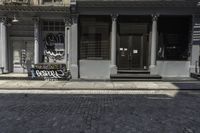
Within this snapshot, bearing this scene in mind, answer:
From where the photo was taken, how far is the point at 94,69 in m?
17.3

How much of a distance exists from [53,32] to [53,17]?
116 centimetres

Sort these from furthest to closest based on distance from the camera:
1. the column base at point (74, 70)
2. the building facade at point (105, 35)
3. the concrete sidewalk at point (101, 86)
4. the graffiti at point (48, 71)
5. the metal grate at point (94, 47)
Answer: the metal grate at point (94, 47) → the column base at point (74, 70) → the building facade at point (105, 35) → the graffiti at point (48, 71) → the concrete sidewalk at point (101, 86)

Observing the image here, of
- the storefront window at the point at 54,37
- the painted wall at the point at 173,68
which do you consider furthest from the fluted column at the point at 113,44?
the storefront window at the point at 54,37

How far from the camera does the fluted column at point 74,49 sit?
16.8 metres

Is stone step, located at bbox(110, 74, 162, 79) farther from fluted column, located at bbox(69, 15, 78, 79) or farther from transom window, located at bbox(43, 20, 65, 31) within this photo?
transom window, located at bbox(43, 20, 65, 31)

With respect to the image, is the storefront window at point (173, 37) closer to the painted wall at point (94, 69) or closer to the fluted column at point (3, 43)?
the painted wall at point (94, 69)

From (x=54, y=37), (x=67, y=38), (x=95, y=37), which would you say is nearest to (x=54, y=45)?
(x=54, y=37)

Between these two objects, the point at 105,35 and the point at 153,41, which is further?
the point at 105,35

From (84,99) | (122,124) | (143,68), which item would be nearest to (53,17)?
(143,68)

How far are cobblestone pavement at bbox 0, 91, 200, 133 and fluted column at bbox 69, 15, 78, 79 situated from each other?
5.85 meters

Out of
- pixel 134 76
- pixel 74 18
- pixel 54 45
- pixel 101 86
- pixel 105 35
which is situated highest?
pixel 74 18

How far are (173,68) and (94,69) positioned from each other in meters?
5.33

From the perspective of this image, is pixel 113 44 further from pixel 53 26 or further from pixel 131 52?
pixel 53 26

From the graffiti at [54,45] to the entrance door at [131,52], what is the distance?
4.00m
